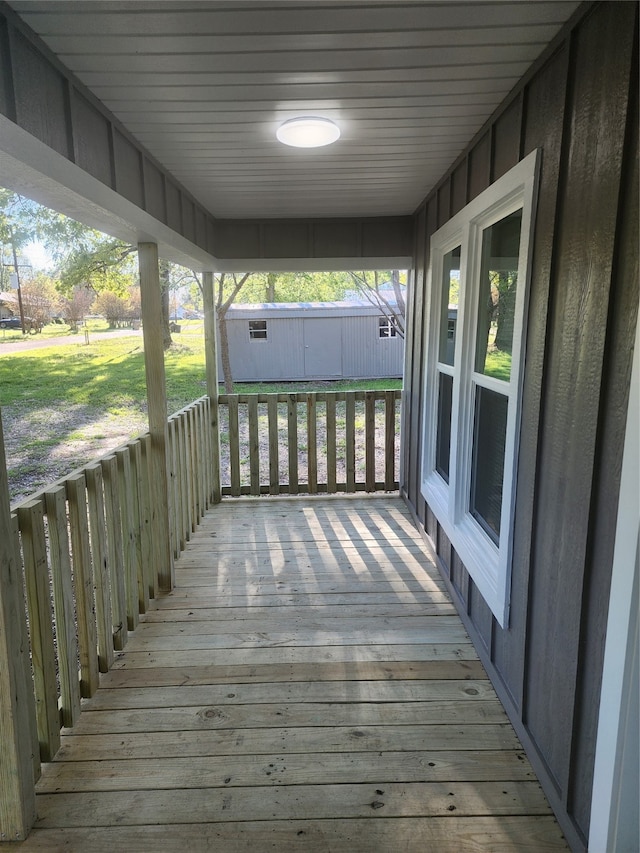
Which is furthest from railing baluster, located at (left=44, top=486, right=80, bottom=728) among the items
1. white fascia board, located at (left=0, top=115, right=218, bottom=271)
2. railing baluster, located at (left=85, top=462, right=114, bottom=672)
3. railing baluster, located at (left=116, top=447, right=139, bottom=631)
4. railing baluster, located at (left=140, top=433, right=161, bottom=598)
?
white fascia board, located at (left=0, top=115, right=218, bottom=271)

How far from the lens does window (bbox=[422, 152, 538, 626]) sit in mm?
1923

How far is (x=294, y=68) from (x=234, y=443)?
10.3 ft

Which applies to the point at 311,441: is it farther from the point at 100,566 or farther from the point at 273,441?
the point at 100,566

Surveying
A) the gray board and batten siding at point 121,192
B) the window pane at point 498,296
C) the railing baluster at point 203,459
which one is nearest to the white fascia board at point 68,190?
the gray board and batten siding at point 121,192

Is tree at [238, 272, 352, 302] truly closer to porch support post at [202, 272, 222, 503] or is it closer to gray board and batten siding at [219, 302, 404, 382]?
gray board and batten siding at [219, 302, 404, 382]

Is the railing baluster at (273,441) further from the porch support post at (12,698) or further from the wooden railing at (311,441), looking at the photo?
the porch support post at (12,698)

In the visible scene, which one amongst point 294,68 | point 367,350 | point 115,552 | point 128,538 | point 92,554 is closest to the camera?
point 294,68

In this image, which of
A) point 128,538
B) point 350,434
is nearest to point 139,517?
point 128,538

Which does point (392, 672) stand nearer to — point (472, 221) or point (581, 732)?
point (581, 732)

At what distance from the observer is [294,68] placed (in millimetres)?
1640

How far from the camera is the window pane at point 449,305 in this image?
302cm

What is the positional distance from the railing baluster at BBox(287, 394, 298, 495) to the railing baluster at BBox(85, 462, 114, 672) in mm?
2380

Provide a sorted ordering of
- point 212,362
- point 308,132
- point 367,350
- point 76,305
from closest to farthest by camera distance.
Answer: point 308,132 → point 212,362 → point 76,305 → point 367,350

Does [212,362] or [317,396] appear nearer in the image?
[212,362]
